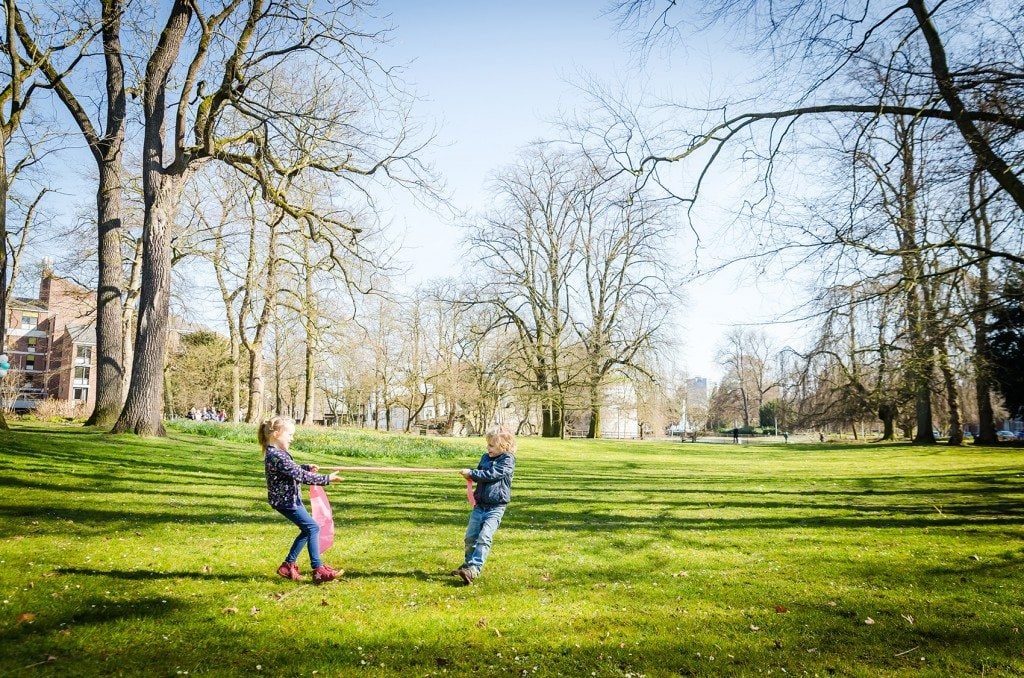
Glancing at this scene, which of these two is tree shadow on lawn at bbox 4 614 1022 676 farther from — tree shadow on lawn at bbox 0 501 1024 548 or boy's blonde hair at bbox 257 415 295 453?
tree shadow on lawn at bbox 0 501 1024 548

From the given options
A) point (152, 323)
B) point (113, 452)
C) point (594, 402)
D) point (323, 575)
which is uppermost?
point (152, 323)

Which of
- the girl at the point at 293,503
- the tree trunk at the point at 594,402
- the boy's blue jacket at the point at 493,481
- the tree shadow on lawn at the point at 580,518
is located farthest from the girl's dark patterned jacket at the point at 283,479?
the tree trunk at the point at 594,402

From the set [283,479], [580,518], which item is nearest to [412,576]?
[283,479]

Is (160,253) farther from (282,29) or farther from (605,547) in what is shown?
(605,547)

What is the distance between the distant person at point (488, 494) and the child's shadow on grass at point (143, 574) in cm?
221

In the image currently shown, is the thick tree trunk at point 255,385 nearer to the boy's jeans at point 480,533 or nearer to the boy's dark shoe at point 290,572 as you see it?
the boy's dark shoe at point 290,572

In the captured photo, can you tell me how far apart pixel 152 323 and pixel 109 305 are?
2.31 m

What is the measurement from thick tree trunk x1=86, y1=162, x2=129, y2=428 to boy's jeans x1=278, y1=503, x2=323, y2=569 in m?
11.5

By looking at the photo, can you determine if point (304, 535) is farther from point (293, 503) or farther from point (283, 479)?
point (283, 479)

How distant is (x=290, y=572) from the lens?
5766mm

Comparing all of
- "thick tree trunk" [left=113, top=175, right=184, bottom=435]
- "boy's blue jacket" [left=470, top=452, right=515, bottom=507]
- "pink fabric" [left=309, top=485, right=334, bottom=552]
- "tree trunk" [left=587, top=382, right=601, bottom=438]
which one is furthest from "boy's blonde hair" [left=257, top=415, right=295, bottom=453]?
"tree trunk" [left=587, top=382, right=601, bottom=438]

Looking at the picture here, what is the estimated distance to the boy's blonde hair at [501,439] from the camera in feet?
21.1

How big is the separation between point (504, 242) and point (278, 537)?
92.1 feet

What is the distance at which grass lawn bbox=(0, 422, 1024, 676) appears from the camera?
13.7 feet
